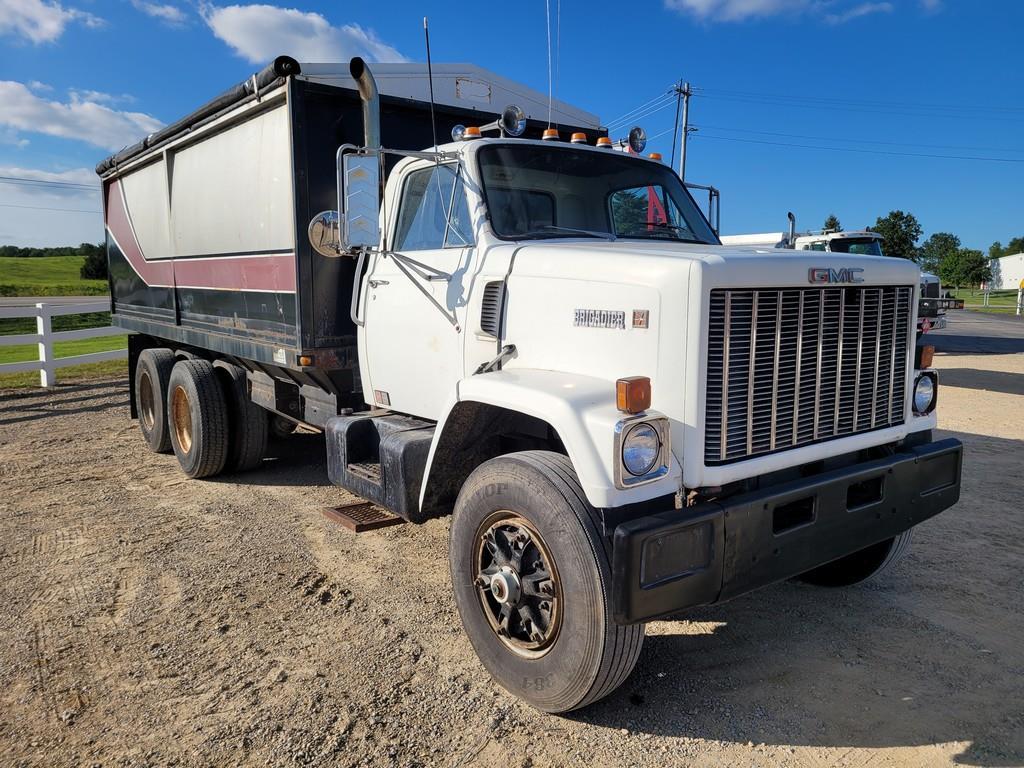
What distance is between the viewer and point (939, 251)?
94.0 m

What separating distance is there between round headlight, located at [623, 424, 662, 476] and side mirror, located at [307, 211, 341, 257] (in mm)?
2044

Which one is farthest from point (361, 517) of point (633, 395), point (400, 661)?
point (633, 395)

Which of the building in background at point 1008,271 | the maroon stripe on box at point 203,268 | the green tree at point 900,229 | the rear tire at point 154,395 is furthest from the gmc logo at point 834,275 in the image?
the building in background at point 1008,271

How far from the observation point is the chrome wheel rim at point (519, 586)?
3092mm

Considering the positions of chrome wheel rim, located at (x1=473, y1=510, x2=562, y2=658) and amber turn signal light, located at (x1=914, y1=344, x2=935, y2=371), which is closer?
chrome wheel rim, located at (x1=473, y1=510, x2=562, y2=658)

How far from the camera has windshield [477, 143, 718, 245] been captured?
407 cm

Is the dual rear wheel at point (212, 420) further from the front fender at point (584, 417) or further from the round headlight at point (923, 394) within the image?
the round headlight at point (923, 394)

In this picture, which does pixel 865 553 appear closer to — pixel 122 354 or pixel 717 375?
pixel 717 375

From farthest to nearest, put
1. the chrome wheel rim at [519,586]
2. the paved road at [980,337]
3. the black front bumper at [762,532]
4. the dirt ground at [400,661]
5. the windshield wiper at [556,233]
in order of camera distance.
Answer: the paved road at [980,337]
the windshield wiper at [556,233]
the chrome wheel rim at [519,586]
the dirt ground at [400,661]
the black front bumper at [762,532]

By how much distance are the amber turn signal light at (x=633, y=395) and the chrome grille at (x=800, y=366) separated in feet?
0.99

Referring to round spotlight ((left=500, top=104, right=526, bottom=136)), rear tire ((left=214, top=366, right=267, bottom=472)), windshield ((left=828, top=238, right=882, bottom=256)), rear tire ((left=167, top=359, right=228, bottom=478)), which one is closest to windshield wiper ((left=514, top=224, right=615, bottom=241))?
round spotlight ((left=500, top=104, right=526, bottom=136))

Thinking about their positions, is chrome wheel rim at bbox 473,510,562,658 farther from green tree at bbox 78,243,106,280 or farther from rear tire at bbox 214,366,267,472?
green tree at bbox 78,243,106,280

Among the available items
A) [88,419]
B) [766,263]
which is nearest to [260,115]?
[766,263]

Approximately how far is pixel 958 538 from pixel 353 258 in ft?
15.0
